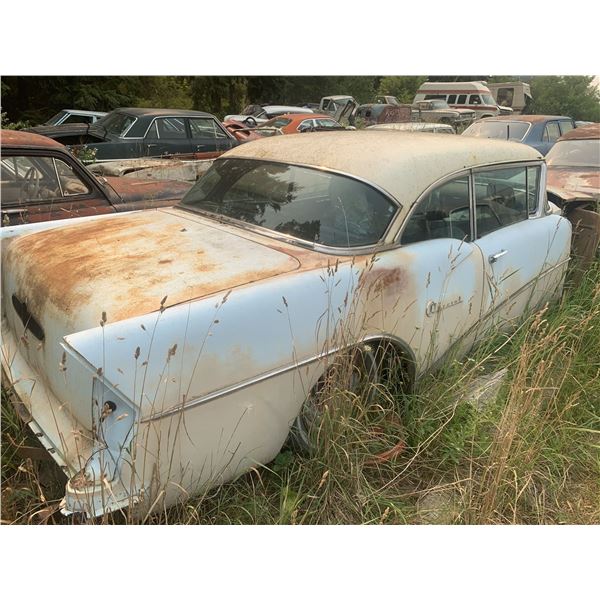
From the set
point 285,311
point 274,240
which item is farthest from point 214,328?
point 274,240

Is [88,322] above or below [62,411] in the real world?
above

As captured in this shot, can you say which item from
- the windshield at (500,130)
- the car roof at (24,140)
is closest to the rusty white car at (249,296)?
the car roof at (24,140)

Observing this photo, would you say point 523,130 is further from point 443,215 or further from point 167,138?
point 443,215

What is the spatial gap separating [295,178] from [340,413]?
138 centimetres

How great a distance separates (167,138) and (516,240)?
6.39 metres

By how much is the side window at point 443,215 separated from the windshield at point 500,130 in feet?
24.5

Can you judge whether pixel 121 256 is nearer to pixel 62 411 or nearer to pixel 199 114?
pixel 62 411

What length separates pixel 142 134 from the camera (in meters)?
7.95

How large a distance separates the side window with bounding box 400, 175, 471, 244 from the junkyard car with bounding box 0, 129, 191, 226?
2672 millimetres

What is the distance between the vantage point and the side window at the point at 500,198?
324cm

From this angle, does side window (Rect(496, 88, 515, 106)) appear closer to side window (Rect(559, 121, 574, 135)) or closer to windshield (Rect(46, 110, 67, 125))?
side window (Rect(559, 121, 574, 135))

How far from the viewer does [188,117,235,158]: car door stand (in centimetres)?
869

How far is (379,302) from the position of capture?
246 cm

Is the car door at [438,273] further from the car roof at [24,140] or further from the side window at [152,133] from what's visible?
the side window at [152,133]
